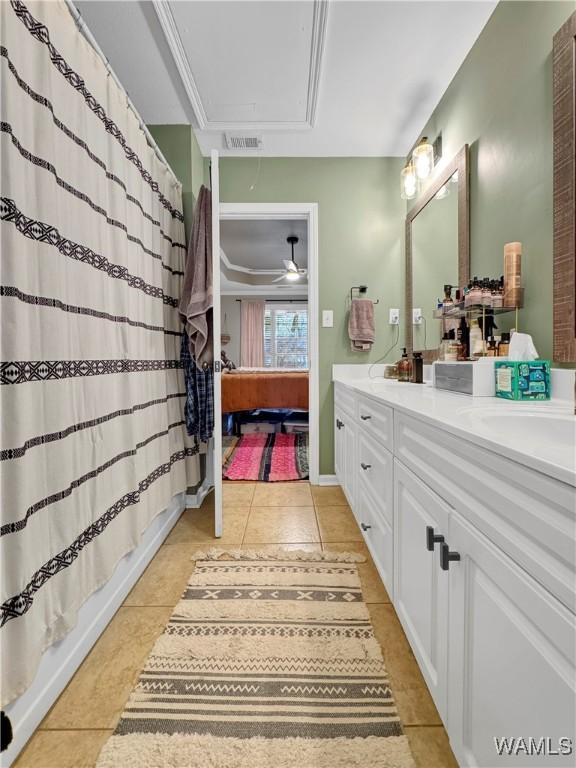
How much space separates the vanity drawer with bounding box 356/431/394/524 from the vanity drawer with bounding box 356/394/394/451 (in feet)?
0.12

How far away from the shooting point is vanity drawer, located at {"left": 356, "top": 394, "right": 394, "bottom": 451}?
4.03 feet

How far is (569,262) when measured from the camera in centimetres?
110

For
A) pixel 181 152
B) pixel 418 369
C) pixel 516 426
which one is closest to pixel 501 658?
pixel 516 426

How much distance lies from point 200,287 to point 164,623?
1548mm

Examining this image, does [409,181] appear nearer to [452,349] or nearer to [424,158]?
[424,158]

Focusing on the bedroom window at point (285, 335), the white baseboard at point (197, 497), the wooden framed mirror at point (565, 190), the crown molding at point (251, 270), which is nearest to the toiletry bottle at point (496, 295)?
the wooden framed mirror at point (565, 190)

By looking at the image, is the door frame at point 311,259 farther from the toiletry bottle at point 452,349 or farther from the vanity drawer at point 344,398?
the toiletry bottle at point 452,349

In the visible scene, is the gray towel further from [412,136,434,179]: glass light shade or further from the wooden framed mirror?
the wooden framed mirror

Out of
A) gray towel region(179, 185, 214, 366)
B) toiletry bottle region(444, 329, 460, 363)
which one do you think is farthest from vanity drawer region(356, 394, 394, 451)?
gray towel region(179, 185, 214, 366)

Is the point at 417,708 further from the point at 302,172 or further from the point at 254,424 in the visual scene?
the point at 254,424

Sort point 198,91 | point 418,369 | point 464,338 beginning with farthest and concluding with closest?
point 418,369 < point 198,91 < point 464,338

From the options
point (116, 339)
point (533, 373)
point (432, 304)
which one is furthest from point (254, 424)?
point (533, 373)

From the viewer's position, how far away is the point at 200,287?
1.94m

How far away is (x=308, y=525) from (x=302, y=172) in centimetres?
242
